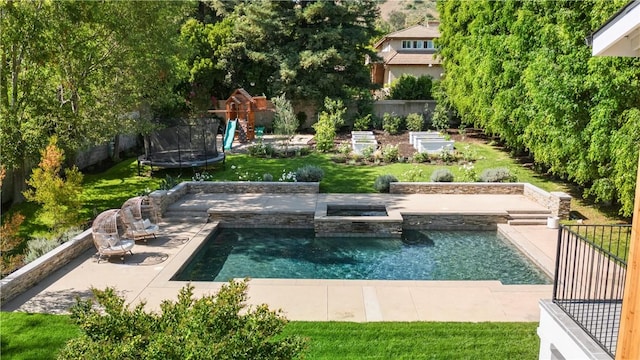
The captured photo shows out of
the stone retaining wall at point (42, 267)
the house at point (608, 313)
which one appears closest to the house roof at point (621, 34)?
the house at point (608, 313)

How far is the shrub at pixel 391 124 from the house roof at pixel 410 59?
13.0 metres

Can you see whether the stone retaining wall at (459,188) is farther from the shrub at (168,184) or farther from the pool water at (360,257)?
the shrub at (168,184)

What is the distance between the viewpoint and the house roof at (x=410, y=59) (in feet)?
133

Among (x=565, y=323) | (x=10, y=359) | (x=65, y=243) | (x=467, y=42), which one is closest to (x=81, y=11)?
(x=65, y=243)

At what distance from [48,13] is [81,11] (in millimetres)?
992

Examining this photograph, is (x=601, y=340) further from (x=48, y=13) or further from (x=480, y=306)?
(x=48, y=13)

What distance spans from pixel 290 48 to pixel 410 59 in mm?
14400

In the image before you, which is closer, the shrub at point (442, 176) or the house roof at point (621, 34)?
the house roof at point (621, 34)

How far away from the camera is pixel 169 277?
9836 millimetres

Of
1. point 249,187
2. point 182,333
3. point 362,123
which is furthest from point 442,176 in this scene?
point 182,333

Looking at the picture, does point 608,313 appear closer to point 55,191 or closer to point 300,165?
point 55,191

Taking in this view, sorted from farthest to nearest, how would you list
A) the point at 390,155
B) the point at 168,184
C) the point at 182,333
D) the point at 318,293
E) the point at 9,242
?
1. the point at 390,155
2. the point at 168,184
3. the point at 9,242
4. the point at 318,293
5. the point at 182,333

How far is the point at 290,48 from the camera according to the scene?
99.9 ft

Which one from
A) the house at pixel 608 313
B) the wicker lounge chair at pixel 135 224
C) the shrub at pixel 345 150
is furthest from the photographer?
the shrub at pixel 345 150
